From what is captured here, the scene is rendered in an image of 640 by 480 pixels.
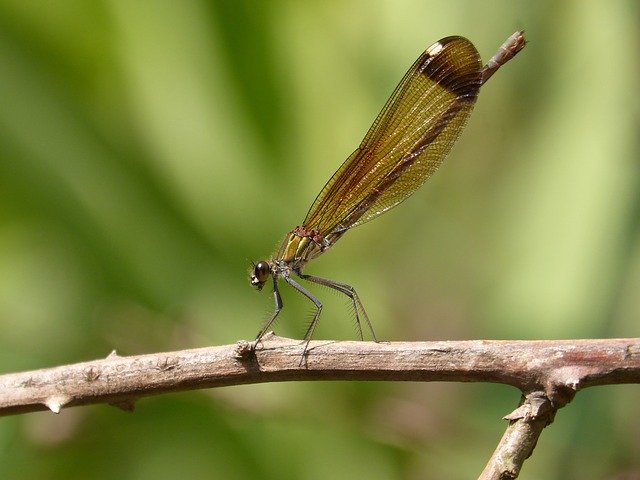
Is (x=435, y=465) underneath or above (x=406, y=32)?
underneath

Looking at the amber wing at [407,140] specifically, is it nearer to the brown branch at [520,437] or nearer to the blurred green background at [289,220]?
the blurred green background at [289,220]

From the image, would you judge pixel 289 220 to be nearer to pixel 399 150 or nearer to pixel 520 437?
pixel 399 150

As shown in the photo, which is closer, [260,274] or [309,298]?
[309,298]

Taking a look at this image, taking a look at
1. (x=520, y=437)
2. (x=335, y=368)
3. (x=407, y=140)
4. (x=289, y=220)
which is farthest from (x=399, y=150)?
(x=520, y=437)

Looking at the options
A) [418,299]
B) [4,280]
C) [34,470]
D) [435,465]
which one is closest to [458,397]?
[435,465]

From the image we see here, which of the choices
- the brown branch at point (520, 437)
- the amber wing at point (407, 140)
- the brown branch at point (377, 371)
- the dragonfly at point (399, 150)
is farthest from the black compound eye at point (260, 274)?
the brown branch at point (520, 437)

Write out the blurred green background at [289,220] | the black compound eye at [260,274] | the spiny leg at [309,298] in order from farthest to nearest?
the black compound eye at [260,274], the blurred green background at [289,220], the spiny leg at [309,298]

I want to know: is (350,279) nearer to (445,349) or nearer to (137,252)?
(137,252)
